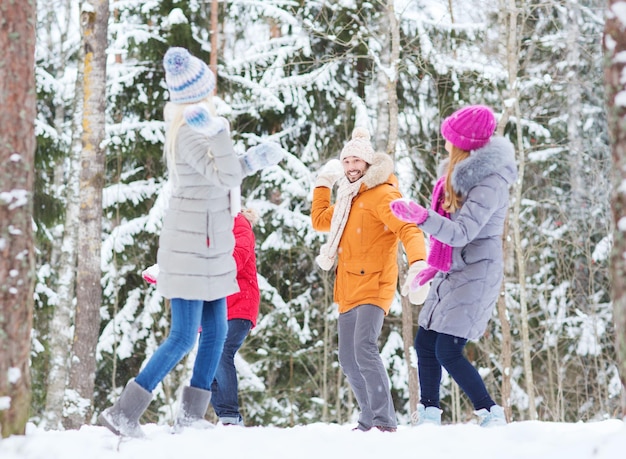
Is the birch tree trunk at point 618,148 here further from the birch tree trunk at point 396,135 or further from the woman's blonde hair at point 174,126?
the birch tree trunk at point 396,135

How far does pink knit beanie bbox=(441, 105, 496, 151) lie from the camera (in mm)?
4523

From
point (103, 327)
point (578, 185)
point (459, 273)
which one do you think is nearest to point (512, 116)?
point (578, 185)

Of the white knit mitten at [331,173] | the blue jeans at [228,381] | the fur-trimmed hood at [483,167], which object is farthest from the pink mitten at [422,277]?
the blue jeans at [228,381]

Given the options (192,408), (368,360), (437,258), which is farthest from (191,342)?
(437,258)

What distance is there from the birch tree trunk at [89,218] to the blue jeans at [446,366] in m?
4.33

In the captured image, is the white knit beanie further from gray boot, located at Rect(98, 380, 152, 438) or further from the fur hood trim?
gray boot, located at Rect(98, 380, 152, 438)

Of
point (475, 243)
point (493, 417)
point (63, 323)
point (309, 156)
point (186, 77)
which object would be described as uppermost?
point (186, 77)

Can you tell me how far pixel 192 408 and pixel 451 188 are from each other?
2033 mm

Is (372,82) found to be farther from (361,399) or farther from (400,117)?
(361,399)

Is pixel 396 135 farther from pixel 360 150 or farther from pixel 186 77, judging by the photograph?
pixel 186 77

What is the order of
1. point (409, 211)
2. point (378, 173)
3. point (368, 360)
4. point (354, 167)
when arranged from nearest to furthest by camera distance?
point (409, 211)
point (368, 360)
point (378, 173)
point (354, 167)

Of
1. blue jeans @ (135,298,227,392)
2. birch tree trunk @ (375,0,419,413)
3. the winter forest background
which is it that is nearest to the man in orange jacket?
blue jeans @ (135,298,227,392)

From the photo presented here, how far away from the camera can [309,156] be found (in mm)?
13672

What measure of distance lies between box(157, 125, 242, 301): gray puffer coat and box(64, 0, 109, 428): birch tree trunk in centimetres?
411
